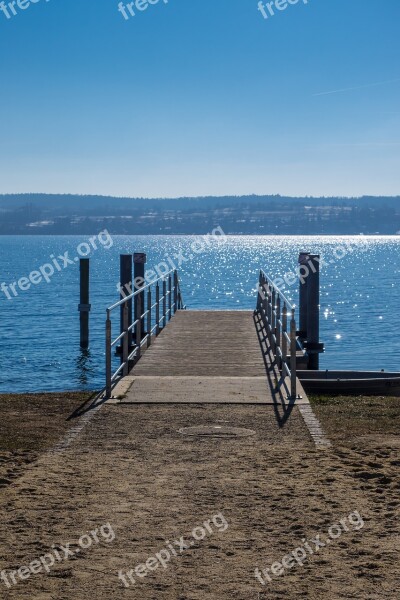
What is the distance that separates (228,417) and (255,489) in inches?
119

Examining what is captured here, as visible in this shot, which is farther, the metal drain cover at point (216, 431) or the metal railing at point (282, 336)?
the metal railing at point (282, 336)

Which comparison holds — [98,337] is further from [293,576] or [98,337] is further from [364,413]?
[293,576]

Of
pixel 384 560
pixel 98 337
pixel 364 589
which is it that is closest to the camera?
pixel 364 589

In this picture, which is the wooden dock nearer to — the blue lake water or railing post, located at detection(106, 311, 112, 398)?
railing post, located at detection(106, 311, 112, 398)

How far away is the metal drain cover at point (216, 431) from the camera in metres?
9.23

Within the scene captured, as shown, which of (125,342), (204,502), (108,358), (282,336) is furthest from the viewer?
(125,342)

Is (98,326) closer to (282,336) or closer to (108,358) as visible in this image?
(282,336)

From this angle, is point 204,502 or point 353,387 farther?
point 353,387

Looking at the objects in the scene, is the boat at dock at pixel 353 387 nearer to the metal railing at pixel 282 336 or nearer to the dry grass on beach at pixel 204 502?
the metal railing at pixel 282 336

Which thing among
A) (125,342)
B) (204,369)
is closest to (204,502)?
(125,342)

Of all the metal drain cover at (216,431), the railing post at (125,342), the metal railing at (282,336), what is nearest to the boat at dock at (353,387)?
the metal railing at (282,336)

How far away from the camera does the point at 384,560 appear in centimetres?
557

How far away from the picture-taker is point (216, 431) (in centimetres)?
938

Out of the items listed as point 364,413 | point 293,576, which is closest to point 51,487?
point 293,576
